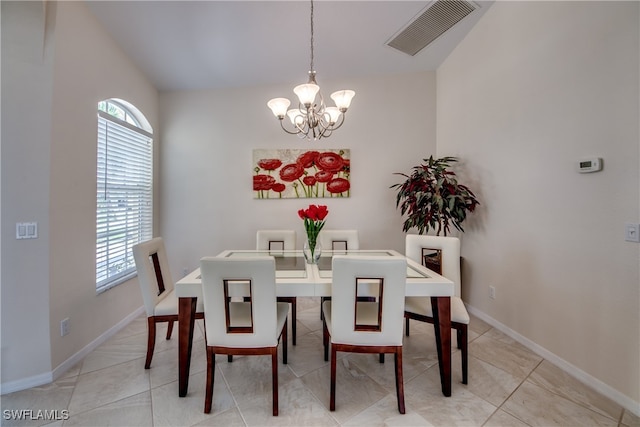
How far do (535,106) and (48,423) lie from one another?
151 inches

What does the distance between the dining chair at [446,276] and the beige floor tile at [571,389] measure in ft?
1.66

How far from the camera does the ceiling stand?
2125 millimetres

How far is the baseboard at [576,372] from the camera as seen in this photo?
4.79 feet

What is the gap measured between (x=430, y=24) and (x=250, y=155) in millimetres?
2414

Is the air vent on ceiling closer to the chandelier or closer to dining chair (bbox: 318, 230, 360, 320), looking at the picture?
the chandelier

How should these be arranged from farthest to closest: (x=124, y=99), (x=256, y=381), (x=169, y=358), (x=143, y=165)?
(x=143, y=165) → (x=124, y=99) → (x=169, y=358) → (x=256, y=381)

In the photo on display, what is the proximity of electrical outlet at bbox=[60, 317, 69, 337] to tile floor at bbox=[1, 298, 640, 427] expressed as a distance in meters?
0.28

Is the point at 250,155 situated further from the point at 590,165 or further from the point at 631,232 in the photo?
the point at 631,232

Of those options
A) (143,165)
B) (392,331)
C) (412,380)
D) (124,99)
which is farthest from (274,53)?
(412,380)

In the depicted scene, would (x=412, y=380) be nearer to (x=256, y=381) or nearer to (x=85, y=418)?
(x=256, y=381)

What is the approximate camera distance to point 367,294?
1.55m

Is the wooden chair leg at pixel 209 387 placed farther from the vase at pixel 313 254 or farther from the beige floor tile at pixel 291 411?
the vase at pixel 313 254

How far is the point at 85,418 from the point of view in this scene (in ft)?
4.61

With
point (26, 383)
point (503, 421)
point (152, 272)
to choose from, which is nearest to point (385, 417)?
point (503, 421)
